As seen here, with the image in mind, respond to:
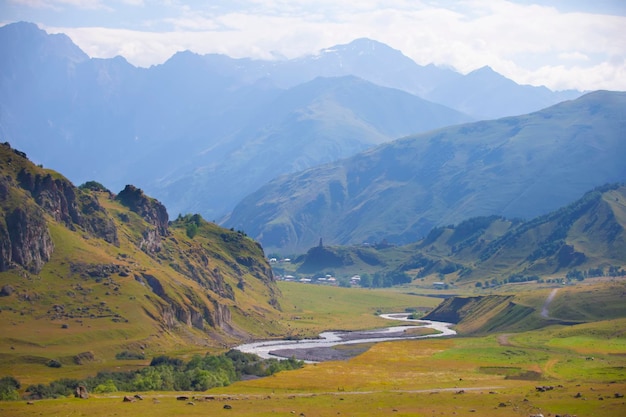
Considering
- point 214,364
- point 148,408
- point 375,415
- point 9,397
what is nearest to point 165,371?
point 214,364

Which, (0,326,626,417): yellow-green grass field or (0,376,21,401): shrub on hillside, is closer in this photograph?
(0,326,626,417): yellow-green grass field

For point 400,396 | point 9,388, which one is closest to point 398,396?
point 400,396

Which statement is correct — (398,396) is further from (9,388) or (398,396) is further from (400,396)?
(9,388)

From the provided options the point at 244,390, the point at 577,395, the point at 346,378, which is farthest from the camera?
the point at 346,378

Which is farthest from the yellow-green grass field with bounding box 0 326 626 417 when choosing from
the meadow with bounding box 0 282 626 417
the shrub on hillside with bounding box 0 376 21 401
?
the shrub on hillside with bounding box 0 376 21 401

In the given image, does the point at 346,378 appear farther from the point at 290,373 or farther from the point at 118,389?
the point at 118,389

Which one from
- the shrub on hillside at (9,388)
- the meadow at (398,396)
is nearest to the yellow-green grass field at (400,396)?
the meadow at (398,396)

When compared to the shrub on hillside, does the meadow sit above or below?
below

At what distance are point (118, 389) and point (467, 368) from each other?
7492 cm

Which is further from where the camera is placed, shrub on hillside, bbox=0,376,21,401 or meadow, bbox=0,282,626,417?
shrub on hillside, bbox=0,376,21,401

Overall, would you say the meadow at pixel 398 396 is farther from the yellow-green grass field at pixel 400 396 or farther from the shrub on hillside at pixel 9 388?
the shrub on hillside at pixel 9 388

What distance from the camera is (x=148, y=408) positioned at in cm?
12388

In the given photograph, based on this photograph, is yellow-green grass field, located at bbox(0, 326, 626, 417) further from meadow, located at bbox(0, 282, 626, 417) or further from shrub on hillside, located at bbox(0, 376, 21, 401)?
shrub on hillside, located at bbox(0, 376, 21, 401)

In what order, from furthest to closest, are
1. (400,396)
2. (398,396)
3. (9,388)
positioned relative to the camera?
(9,388), (400,396), (398,396)
